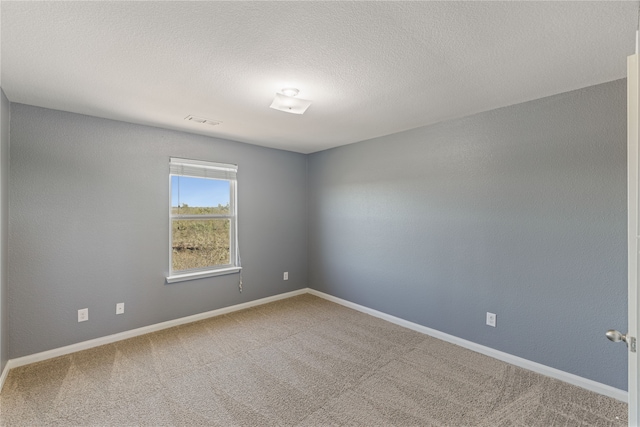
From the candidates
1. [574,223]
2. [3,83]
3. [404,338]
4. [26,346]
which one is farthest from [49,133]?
[574,223]

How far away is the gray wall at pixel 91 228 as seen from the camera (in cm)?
256

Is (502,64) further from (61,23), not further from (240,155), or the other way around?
(240,155)

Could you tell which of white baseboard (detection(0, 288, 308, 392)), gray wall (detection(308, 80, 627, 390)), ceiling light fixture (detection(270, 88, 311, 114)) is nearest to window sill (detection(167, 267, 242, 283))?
white baseboard (detection(0, 288, 308, 392))

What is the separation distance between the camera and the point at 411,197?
338 centimetres

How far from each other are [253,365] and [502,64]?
299 centimetres

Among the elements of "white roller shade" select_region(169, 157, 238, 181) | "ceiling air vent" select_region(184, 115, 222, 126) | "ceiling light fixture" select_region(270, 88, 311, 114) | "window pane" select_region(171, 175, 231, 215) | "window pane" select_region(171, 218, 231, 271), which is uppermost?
"ceiling air vent" select_region(184, 115, 222, 126)

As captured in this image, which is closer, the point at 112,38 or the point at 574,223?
the point at 112,38

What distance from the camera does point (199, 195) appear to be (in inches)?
145

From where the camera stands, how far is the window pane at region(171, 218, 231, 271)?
3.50 m

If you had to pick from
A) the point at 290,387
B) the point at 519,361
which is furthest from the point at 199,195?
the point at 519,361

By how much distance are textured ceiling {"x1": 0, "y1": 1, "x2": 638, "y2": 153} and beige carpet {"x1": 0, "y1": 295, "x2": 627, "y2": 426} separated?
2.29 m

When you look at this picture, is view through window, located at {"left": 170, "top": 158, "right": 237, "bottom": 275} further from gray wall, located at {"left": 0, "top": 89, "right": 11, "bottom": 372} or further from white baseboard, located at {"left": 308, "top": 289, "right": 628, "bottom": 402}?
white baseboard, located at {"left": 308, "top": 289, "right": 628, "bottom": 402}

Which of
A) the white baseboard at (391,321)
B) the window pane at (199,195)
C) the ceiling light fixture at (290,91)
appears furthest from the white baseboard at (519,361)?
the ceiling light fixture at (290,91)

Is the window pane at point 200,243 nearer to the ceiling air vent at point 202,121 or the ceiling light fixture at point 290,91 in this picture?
the ceiling air vent at point 202,121
